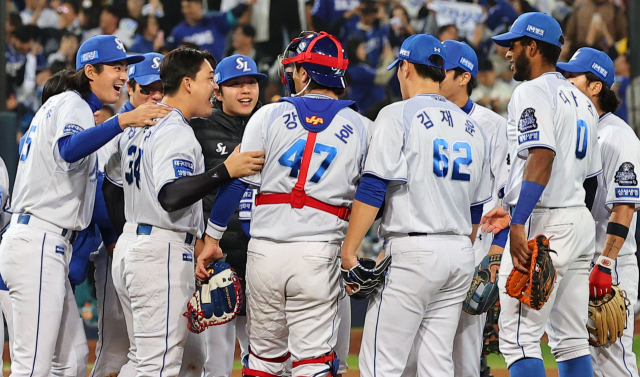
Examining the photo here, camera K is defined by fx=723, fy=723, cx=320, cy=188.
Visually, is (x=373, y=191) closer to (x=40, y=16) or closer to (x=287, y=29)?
(x=287, y=29)

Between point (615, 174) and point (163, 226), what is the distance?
101 inches

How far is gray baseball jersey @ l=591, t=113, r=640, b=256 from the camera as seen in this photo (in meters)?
4.12

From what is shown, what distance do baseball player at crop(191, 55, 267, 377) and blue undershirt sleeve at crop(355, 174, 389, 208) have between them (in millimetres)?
1289

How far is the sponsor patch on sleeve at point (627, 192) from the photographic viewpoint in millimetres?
4102

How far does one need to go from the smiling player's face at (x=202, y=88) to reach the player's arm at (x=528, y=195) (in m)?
1.62

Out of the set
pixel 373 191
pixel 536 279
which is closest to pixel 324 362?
pixel 373 191

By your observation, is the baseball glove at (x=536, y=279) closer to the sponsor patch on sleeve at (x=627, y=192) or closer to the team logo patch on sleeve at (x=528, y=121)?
the team logo patch on sleeve at (x=528, y=121)

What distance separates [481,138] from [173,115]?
59.4 inches

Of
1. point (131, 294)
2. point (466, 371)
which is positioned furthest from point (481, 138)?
point (131, 294)

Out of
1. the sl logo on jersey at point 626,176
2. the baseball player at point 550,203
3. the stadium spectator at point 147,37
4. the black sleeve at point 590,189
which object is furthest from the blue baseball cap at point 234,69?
the stadium spectator at point 147,37

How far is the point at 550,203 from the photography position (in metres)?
3.66

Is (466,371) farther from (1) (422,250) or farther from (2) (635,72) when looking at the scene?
(2) (635,72)

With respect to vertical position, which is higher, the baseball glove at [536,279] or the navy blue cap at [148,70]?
the navy blue cap at [148,70]

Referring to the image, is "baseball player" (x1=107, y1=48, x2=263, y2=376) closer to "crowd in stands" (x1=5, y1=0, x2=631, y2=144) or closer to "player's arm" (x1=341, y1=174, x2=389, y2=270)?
"player's arm" (x1=341, y1=174, x2=389, y2=270)
